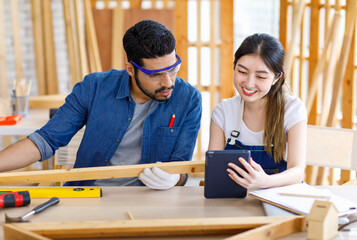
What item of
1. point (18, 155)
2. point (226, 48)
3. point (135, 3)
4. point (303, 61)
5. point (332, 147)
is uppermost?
point (135, 3)

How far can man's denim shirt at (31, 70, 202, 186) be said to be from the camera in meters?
2.29

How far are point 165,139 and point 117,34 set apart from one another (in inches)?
112

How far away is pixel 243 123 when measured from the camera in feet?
7.60

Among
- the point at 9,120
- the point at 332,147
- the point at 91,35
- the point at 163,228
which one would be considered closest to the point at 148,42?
the point at 163,228

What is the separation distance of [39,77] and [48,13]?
25.9 inches

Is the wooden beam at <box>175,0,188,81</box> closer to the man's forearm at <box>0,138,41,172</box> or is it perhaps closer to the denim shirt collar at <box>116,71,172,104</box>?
the denim shirt collar at <box>116,71,172,104</box>

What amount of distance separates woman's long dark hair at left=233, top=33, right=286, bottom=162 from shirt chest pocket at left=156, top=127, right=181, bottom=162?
1.42ft

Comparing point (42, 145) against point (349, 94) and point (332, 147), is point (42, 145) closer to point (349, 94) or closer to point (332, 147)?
point (332, 147)

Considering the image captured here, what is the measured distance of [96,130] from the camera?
233 centimetres

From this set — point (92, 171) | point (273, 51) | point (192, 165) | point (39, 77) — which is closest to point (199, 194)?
point (192, 165)

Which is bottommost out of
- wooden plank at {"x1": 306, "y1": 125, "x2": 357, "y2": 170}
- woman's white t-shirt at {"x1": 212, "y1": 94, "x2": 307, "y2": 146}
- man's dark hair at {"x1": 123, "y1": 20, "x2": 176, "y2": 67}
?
wooden plank at {"x1": 306, "y1": 125, "x2": 357, "y2": 170}

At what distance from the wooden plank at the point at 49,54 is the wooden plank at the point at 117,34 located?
61cm

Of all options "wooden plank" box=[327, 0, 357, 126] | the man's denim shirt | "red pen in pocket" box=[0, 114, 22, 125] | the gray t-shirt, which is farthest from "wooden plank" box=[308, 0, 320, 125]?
"red pen in pocket" box=[0, 114, 22, 125]

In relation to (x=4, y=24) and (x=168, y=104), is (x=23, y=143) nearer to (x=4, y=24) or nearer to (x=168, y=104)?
(x=168, y=104)
